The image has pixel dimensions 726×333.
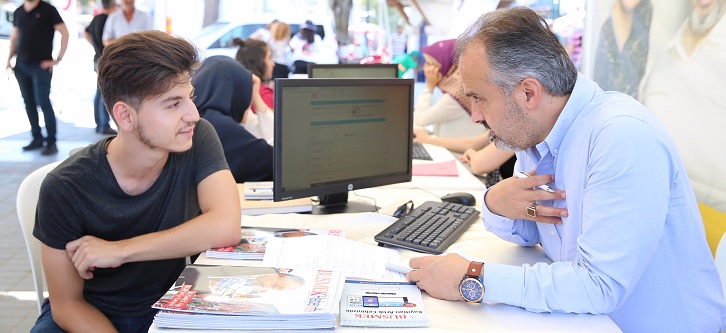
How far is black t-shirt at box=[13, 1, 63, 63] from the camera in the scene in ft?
21.7

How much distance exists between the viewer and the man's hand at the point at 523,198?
156 centimetres

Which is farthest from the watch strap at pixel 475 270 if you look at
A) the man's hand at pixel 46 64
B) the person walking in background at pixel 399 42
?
the person walking in background at pixel 399 42

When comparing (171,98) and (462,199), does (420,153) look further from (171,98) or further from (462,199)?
(171,98)

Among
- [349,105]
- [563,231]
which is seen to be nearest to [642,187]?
[563,231]

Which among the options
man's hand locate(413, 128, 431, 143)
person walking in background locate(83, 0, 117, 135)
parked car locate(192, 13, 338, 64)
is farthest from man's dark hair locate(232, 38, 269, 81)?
parked car locate(192, 13, 338, 64)

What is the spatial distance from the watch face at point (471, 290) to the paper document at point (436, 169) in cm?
158

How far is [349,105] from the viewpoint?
→ 2143 millimetres

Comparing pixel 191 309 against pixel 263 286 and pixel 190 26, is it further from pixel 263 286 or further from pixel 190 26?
pixel 190 26

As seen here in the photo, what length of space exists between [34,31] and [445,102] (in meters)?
4.71

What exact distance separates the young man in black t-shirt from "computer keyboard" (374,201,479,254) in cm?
42

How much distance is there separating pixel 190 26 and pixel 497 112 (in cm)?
799

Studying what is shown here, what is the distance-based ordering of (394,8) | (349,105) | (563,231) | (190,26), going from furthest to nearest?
1. (394,8)
2. (190,26)
3. (349,105)
4. (563,231)

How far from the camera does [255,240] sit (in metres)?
1.72

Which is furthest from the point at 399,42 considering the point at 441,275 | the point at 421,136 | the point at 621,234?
the point at 621,234
